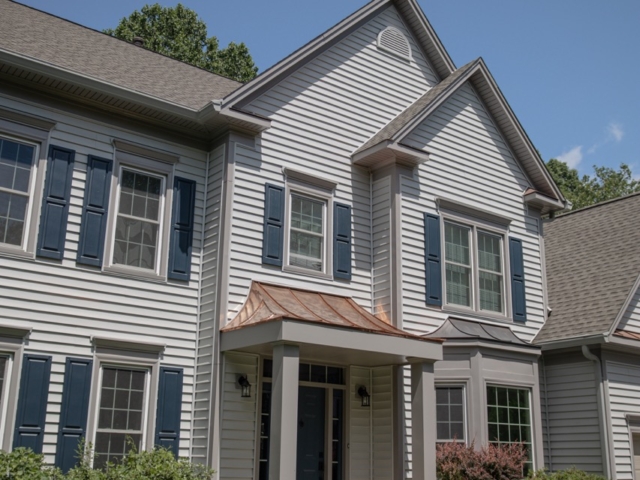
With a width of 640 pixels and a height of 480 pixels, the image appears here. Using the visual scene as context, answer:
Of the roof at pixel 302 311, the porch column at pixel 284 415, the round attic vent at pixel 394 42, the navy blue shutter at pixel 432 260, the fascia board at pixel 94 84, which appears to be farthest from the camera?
the round attic vent at pixel 394 42

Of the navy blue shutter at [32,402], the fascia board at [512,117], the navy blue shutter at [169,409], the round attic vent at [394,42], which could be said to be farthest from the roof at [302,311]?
the fascia board at [512,117]

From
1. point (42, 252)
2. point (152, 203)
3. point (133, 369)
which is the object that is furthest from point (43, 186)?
point (133, 369)

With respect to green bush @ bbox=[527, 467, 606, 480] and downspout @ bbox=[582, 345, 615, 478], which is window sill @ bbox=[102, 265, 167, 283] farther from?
downspout @ bbox=[582, 345, 615, 478]

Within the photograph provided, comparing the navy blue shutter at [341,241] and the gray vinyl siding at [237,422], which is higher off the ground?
the navy blue shutter at [341,241]

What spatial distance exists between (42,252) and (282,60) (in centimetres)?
558

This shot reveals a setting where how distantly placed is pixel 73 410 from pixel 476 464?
653cm

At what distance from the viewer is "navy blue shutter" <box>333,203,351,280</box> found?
13.9 m

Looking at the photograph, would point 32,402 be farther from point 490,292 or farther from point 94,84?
point 490,292

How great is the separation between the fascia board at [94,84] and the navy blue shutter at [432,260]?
500cm

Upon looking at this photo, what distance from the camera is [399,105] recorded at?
52.5 feet

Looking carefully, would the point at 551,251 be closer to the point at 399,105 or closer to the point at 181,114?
the point at 399,105

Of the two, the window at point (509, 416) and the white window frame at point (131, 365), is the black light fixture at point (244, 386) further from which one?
the window at point (509, 416)

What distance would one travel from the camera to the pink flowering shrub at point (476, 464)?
12.7m

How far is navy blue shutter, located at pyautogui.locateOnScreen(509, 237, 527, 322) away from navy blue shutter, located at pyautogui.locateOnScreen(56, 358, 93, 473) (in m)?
9.01
